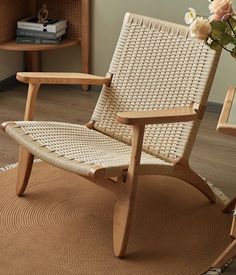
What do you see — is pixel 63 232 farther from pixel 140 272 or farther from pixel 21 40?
pixel 21 40

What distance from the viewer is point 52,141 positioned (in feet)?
7.57

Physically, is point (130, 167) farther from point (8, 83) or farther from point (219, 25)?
point (8, 83)

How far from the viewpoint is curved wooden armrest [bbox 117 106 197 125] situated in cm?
205

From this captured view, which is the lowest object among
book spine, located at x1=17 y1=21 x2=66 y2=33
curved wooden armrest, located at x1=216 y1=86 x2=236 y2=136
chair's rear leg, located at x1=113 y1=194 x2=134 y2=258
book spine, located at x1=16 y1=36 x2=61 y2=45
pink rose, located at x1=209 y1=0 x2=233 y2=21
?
chair's rear leg, located at x1=113 y1=194 x2=134 y2=258

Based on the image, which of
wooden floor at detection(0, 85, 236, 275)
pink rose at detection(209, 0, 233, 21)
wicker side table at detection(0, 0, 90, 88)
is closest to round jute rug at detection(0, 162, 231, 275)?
wooden floor at detection(0, 85, 236, 275)

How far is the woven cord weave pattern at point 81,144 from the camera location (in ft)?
7.20

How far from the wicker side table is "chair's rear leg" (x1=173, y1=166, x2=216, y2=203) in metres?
1.66

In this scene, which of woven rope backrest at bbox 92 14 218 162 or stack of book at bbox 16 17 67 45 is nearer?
woven rope backrest at bbox 92 14 218 162

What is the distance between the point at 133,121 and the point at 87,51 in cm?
194

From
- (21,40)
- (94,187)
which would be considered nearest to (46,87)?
(21,40)

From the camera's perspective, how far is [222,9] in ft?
6.47

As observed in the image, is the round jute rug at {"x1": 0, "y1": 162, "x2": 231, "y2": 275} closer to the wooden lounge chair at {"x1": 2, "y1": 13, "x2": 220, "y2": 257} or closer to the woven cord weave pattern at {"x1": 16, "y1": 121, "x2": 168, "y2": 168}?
the wooden lounge chair at {"x1": 2, "y1": 13, "x2": 220, "y2": 257}

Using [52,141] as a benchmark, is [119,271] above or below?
below

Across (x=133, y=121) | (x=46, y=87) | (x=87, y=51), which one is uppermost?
(x=133, y=121)
